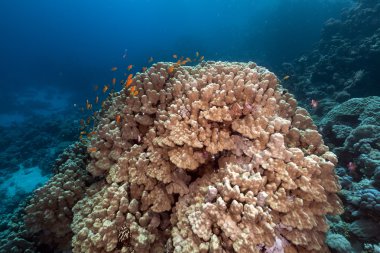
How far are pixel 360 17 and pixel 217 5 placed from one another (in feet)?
287

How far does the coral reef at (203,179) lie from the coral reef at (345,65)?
12.2 meters

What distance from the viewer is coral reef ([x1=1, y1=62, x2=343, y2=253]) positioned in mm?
2707

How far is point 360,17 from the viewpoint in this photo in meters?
20.9

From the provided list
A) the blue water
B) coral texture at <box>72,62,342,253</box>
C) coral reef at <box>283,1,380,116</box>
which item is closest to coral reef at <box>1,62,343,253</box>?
coral texture at <box>72,62,342,253</box>

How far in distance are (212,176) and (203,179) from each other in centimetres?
17

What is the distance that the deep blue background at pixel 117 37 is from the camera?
42.6 metres

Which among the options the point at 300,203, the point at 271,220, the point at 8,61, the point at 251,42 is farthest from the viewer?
the point at 8,61

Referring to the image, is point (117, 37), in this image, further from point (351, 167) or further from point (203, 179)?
point (203, 179)

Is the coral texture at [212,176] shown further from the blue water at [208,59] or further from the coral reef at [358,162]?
the coral reef at [358,162]

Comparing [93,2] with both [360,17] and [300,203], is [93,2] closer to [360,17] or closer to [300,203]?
[360,17]

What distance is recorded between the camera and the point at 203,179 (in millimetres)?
3494

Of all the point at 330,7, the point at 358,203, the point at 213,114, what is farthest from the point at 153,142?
the point at 330,7

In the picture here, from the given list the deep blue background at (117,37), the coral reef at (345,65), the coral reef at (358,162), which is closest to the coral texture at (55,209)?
the coral reef at (358,162)

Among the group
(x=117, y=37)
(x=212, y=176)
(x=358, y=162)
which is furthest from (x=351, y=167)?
(x=117, y=37)
